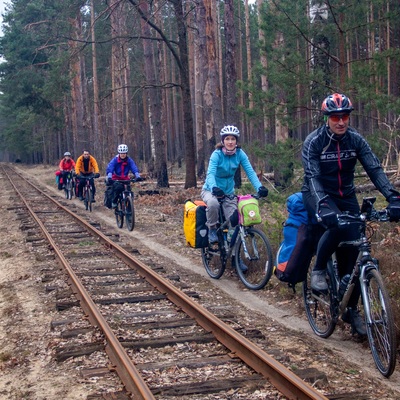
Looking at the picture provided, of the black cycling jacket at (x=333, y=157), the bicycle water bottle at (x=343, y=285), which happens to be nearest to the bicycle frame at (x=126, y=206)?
the bicycle water bottle at (x=343, y=285)

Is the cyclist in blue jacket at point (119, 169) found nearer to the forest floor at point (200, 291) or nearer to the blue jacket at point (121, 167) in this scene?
the blue jacket at point (121, 167)

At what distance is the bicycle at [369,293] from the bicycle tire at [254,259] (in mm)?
2185

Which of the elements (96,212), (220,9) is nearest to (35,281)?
(96,212)

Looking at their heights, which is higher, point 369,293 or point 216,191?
point 216,191

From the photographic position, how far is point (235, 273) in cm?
953

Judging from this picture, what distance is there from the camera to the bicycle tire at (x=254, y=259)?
319 inches

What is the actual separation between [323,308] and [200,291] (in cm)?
265

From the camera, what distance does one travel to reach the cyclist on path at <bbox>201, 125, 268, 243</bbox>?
8.60 meters

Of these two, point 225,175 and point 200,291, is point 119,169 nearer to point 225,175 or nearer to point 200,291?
point 225,175

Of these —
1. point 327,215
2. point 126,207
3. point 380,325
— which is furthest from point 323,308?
point 126,207

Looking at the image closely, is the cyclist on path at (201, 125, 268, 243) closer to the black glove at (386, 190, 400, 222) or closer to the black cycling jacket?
the black cycling jacket

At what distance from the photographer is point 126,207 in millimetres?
15023

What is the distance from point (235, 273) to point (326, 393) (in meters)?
4.87

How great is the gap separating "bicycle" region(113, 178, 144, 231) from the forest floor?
2194 mm
